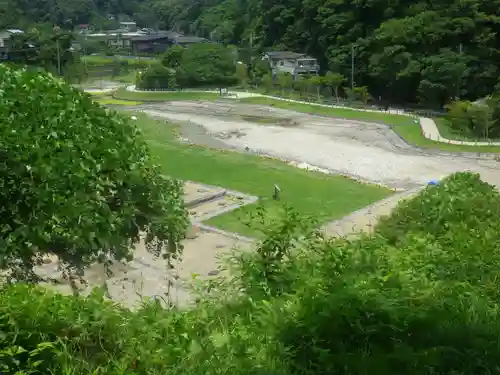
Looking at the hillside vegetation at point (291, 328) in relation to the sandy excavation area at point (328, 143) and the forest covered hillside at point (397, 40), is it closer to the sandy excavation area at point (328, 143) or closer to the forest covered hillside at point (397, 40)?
the sandy excavation area at point (328, 143)

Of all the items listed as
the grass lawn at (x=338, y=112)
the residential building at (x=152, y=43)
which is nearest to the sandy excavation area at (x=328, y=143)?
the grass lawn at (x=338, y=112)

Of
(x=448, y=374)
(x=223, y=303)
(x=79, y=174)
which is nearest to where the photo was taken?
(x=448, y=374)

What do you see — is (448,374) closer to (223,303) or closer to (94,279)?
(223,303)

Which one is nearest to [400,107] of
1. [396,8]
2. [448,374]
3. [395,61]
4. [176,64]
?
[395,61]

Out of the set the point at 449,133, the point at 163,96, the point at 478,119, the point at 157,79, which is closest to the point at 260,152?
the point at 449,133

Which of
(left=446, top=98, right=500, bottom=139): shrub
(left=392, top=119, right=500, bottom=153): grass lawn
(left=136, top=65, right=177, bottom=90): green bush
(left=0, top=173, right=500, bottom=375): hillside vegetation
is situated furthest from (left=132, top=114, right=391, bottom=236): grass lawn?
(left=136, top=65, right=177, bottom=90): green bush

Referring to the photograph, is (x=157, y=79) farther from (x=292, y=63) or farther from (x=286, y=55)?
(x=292, y=63)
